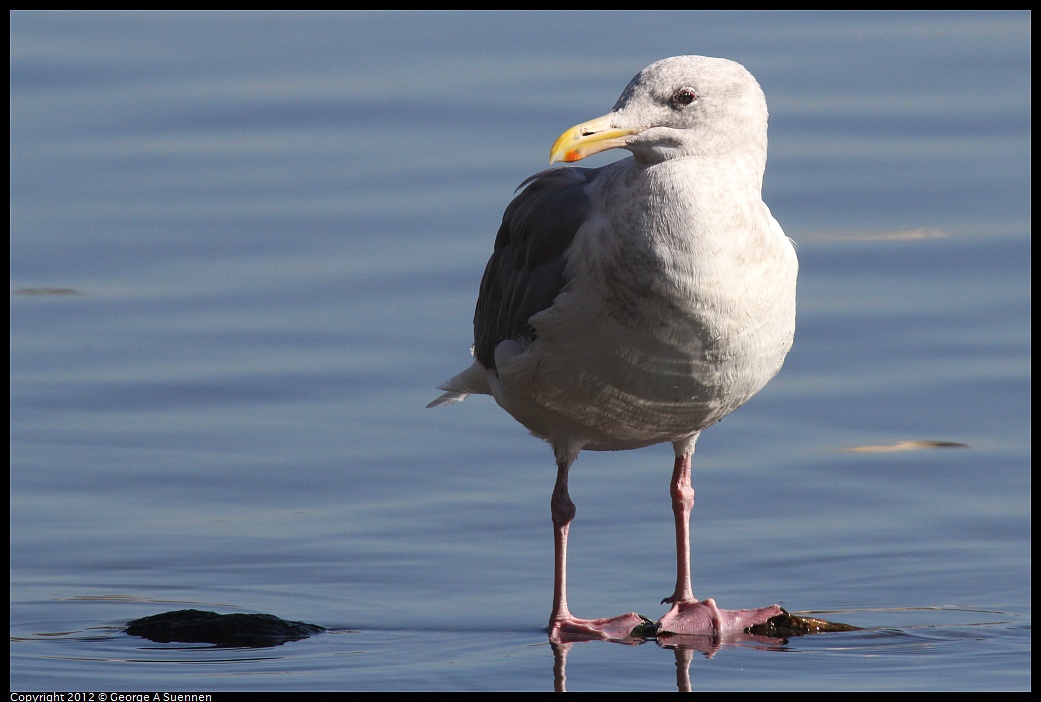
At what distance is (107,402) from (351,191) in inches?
113

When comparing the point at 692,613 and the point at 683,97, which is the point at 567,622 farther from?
the point at 683,97

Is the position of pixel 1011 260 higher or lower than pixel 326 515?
higher

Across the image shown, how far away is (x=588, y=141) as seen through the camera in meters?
6.58

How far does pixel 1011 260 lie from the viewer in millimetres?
11273

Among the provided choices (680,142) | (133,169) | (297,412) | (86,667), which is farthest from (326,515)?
(133,169)

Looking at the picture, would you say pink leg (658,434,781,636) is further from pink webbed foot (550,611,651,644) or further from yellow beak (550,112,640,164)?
yellow beak (550,112,640,164)

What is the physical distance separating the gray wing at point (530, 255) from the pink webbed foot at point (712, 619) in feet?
3.83

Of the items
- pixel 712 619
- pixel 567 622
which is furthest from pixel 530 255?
pixel 712 619

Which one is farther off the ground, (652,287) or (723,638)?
(652,287)

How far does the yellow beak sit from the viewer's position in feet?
21.6

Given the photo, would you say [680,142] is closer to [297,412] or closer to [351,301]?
[297,412]

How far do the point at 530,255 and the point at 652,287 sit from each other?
0.89m

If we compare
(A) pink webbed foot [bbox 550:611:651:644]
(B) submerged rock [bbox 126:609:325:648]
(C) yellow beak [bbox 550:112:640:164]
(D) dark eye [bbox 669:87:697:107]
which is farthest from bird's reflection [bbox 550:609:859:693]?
(D) dark eye [bbox 669:87:697:107]

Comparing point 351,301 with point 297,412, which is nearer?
point 297,412
